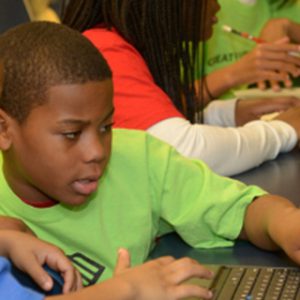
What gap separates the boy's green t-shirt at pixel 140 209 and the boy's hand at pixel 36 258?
12 cm

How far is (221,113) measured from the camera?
1.58 meters

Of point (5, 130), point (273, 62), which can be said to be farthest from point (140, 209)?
point (273, 62)

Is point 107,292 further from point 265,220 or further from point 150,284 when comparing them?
point 265,220

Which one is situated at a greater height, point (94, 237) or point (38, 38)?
point (38, 38)

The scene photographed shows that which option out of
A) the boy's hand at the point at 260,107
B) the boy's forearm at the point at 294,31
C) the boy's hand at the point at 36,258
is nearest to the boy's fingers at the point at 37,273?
the boy's hand at the point at 36,258

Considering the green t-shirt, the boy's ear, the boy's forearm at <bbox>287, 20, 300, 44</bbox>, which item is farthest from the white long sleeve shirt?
the boy's forearm at <bbox>287, 20, 300, 44</bbox>

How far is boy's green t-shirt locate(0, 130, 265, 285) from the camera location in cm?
96

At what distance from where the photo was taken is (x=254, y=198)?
1.02 meters

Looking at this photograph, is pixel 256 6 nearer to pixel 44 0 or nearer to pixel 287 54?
pixel 287 54

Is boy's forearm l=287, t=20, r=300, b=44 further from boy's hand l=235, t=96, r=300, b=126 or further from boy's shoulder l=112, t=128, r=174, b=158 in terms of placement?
boy's shoulder l=112, t=128, r=174, b=158

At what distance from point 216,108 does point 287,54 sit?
19 cm

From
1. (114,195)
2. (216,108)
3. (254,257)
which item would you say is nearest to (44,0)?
(216,108)

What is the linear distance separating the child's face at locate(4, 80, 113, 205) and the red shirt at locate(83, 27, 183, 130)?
13.8 inches

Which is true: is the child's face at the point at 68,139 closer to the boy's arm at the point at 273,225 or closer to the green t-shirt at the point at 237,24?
the boy's arm at the point at 273,225
